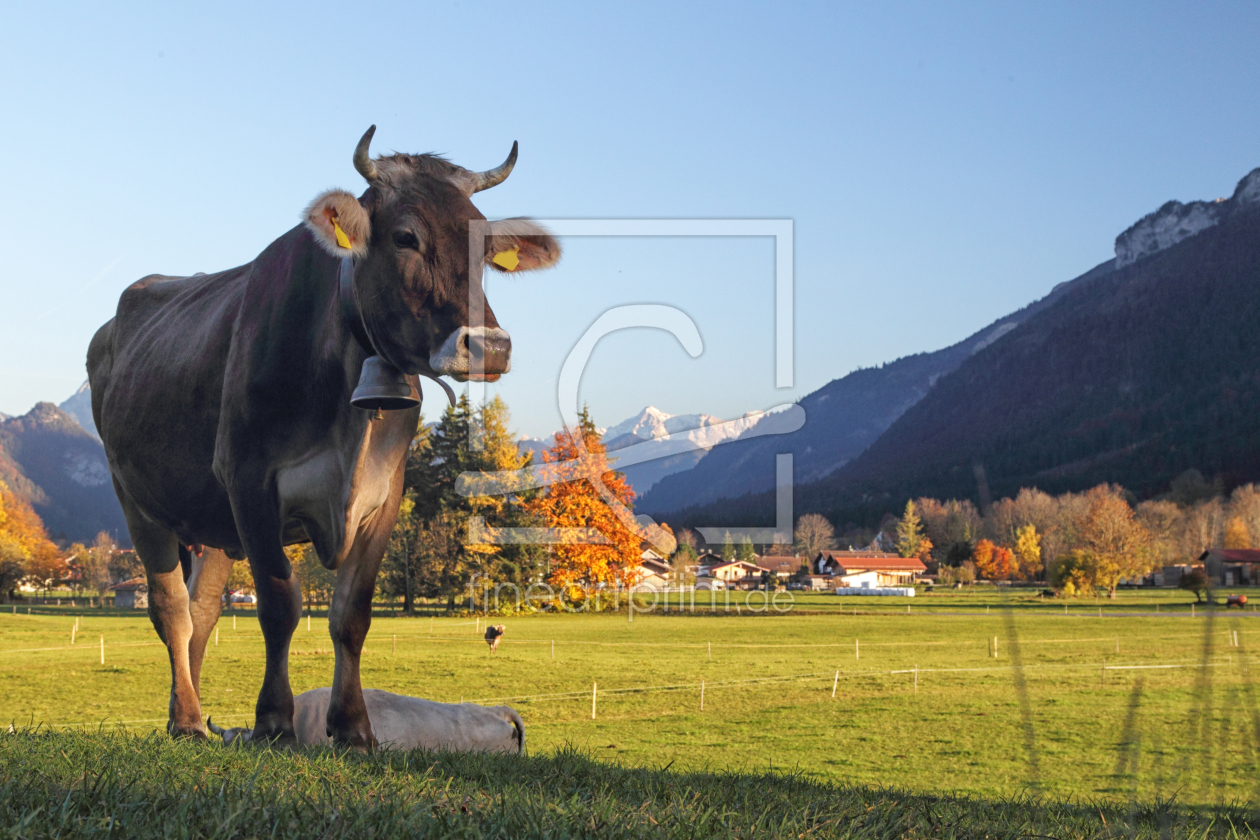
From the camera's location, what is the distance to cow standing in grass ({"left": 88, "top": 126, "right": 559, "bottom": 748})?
4.75m

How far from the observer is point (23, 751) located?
13.0ft

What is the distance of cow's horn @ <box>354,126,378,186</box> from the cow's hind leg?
284cm

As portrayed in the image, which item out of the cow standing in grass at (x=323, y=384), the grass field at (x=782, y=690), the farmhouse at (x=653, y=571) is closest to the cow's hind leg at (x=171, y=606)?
the cow standing in grass at (x=323, y=384)

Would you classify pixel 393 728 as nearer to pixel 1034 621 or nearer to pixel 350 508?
pixel 350 508

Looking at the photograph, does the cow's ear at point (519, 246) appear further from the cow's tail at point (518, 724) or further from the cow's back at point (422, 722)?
the cow's tail at point (518, 724)

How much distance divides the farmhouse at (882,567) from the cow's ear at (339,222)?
446 feet

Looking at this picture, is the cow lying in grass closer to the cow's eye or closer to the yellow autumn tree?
the cow's eye

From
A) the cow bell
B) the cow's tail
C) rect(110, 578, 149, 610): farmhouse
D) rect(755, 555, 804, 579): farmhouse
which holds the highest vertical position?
the cow bell

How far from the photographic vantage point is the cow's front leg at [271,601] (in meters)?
5.04

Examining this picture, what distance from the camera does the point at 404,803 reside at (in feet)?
9.58

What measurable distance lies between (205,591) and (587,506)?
151ft

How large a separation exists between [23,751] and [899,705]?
2689 cm

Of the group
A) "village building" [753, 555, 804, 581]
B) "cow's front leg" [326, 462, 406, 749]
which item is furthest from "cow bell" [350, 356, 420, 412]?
"village building" [753, 555, 804, 581]

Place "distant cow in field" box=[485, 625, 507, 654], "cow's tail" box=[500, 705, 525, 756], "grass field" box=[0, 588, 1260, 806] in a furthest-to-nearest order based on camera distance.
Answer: "distant cow in field" box=[485, 625, 507, 654]
"grass field" box=[0, 588, 1260, 806]
"cow's tail" box=[500, 705, 525, 756]
